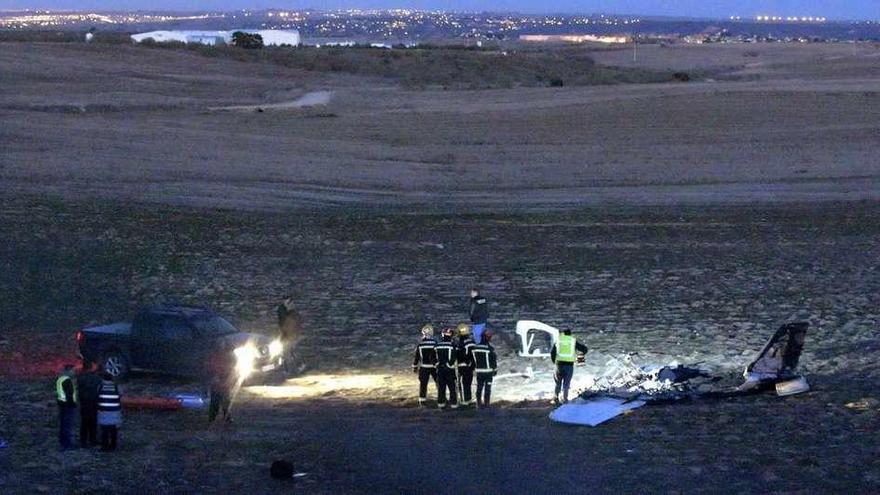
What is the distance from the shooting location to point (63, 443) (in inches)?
587

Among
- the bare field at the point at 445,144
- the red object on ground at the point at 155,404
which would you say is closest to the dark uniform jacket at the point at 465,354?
the red object on ground at the point at 155,404

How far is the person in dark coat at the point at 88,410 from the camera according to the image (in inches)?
593

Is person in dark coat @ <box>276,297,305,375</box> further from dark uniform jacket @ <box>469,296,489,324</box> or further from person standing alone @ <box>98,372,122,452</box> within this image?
person standing alone @ <box>98,372,122,452</box>

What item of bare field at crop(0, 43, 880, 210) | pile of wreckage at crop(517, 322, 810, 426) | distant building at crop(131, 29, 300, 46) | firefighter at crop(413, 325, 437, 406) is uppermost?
firefighter at crop(413, 325, 437, 406)

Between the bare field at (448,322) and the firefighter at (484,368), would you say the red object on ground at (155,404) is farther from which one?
the firefighter at (484,368)

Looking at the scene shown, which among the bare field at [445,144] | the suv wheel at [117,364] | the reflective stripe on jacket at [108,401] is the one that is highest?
the reflective stripe on jacket at [108,401]

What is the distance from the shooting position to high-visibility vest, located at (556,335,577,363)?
17.0 m

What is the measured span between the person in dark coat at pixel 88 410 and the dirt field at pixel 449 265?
1.36 feet

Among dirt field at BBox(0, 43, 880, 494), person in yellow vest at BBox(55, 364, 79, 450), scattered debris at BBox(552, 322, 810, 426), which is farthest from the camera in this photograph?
scattered debris at BBox(552, 322, 810, 426)

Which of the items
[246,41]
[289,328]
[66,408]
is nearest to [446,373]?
[289,328]

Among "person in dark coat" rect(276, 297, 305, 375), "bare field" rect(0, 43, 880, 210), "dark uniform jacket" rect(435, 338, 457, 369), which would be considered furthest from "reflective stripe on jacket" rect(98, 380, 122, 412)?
"bare field" rect(0, 43, 880, 210)

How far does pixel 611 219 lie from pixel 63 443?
1964cm

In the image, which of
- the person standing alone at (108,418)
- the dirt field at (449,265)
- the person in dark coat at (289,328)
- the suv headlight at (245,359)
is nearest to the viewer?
the dirt field at (449,265)

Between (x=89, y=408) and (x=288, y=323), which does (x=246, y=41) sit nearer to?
(x=288, y=323)
